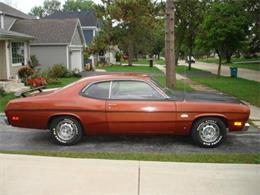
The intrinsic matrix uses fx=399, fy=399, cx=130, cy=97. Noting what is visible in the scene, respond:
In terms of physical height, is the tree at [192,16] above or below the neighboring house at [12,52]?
above

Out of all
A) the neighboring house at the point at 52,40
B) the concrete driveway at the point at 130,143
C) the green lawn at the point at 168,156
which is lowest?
the concrete driveway at the point at 130,143

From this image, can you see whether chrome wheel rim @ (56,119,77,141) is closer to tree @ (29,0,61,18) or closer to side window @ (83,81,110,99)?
side window @ (83,81,110,99)

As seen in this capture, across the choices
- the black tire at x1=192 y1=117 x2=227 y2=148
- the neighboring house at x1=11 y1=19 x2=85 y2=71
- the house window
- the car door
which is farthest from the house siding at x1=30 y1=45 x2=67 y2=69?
the black tire at x1=192 y1=117 x2=227 y2=148

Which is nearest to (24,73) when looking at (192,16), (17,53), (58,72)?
(17,53)

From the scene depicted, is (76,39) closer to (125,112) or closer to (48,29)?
(48,29)

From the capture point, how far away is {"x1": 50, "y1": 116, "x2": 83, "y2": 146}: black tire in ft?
25.3

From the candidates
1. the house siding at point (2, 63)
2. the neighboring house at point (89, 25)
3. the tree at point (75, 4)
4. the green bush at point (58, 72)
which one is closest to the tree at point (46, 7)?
the tree at point (75, 4)

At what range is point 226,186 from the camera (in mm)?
5141

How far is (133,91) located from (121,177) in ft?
8.41

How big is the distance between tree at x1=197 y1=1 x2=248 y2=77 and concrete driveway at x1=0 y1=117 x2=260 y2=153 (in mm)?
18244

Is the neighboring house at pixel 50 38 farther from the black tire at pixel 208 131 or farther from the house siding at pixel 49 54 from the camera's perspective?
the black tire at pixel 208 131

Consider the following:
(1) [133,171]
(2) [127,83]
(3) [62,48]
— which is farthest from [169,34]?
(3) [62,48]

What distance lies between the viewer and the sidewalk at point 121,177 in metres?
5.03

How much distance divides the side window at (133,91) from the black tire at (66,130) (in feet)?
3.01
